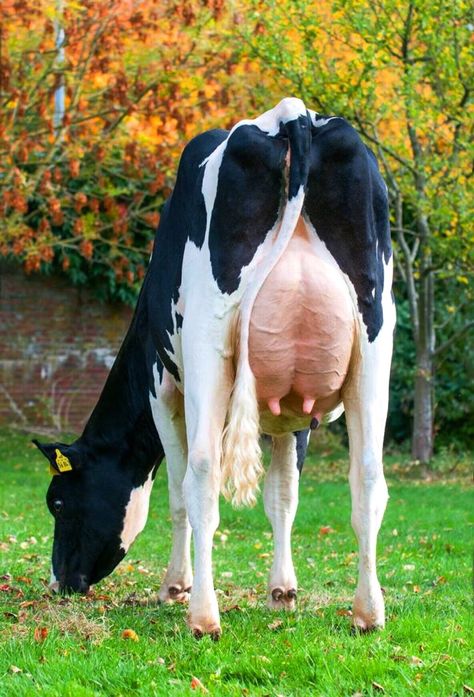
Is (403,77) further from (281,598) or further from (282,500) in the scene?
(281,598)

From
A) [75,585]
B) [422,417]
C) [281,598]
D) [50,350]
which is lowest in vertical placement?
[50,350]

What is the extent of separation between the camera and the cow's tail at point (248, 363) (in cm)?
508

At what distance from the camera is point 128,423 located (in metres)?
7.07

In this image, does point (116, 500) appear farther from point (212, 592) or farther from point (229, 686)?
point (229, 686)

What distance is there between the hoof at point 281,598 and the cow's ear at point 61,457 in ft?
5.17

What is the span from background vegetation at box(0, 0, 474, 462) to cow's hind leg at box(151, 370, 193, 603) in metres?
7.75

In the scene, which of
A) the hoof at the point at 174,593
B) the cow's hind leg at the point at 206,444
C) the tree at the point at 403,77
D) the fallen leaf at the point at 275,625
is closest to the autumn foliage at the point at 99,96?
the tree at the point at 403,77

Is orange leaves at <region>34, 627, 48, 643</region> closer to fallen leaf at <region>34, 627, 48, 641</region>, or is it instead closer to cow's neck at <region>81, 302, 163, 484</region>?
fallen leaf at <region>34, 627, 48, 641</region>

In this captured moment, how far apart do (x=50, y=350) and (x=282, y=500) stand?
48.4 feet

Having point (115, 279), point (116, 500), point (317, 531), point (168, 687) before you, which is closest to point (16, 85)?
point (115, 279)

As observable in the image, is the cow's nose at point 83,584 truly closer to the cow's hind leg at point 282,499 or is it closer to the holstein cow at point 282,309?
the cow's hind leg at point 282,499

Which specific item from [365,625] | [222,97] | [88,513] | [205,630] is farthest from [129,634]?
[222,97]

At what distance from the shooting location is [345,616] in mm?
5574

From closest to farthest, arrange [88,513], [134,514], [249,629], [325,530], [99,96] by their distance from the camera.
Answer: [249,629]
[88,513]
[134,514]
[325,530]
[99,96]
